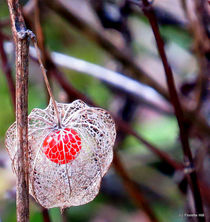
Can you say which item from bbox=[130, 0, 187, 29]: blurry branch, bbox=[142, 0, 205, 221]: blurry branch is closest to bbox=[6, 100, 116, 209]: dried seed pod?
bbox=[142, 0, 205, 221]: blurry branch

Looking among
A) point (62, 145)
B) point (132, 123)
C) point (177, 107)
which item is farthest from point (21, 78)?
point (132, 123)

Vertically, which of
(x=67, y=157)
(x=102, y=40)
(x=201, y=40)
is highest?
(x=102, y=40)

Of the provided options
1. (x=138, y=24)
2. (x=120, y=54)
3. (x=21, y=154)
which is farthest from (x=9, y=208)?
(x=21, y=154)

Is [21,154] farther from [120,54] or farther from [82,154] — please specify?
[120,54]

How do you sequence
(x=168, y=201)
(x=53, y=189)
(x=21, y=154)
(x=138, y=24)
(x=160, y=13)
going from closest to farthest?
(x=21, y=154), (x=53, y=189), (x=160, y=13), (x=168, y=201), (x=138, y=24)

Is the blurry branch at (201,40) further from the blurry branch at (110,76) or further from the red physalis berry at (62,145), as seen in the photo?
the red physalis berry at (62,145)

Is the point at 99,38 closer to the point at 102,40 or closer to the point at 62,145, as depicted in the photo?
the point at 102,40

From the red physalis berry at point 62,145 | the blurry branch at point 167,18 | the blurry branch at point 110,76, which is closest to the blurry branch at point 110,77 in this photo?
the blurry branch at point 110,76
